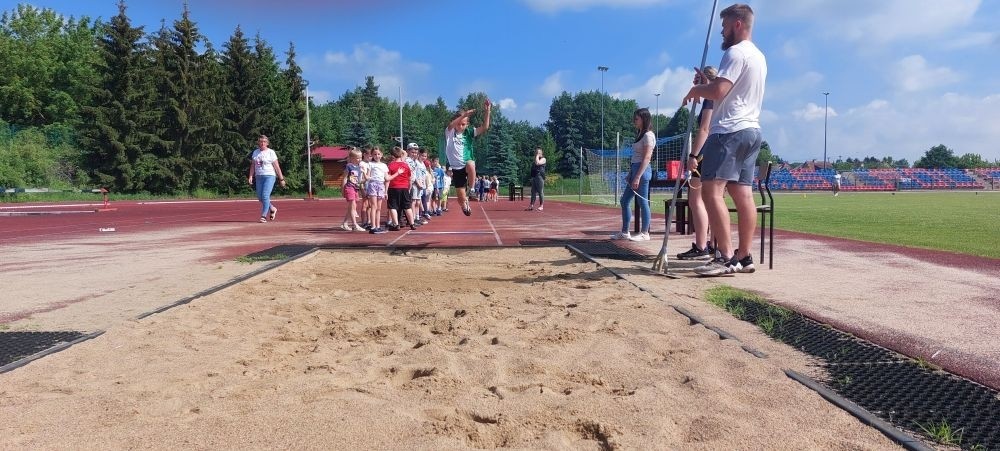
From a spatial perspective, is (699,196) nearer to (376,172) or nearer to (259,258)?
(259,258)

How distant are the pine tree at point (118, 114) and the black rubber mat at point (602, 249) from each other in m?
40.9

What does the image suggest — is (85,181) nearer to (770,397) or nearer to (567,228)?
(567,228)

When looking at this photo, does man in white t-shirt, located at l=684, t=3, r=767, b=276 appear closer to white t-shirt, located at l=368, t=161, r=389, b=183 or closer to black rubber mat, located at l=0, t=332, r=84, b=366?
black rubber mat, located at l=0, t=332, r=84, b=366

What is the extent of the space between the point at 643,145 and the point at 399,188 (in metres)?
5.23

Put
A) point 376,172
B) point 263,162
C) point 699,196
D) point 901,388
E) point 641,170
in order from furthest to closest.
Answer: point 263,162 < point 376,172 < point 641,170 < point 699,196 < point 901,388

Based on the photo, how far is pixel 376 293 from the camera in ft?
17.4

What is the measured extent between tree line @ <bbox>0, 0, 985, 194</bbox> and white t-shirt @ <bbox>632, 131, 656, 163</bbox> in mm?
29828

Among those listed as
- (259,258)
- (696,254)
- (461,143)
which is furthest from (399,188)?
(696,254)

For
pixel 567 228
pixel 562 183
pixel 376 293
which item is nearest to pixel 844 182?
pixel 562 183

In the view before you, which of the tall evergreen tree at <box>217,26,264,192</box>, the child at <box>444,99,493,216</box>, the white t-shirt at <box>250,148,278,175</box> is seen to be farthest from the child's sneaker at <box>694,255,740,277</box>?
the tall evergreen tree at <box>217,26,264,192</box>

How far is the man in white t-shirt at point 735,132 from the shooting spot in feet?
19.3

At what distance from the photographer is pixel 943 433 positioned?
7.26ft

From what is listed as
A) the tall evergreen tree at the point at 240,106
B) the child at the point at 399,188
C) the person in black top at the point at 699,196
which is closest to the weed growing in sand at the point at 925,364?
the person in black top at the point at 699,196

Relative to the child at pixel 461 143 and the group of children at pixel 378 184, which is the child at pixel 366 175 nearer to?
the group of children at pixel 378 184
